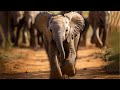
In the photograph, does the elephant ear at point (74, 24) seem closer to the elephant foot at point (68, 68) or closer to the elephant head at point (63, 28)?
the elephant head at point (63, 28)

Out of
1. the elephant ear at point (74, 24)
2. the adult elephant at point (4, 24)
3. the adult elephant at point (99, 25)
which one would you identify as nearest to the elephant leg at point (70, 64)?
the elephant ear at point (74, 24)

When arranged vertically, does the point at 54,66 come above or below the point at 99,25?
above

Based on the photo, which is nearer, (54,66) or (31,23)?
(54,66)

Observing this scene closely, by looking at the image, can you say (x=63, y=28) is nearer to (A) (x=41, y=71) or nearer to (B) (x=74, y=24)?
(B) (x=74, y=24)

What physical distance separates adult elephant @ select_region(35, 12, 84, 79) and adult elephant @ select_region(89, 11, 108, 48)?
13.0 ft

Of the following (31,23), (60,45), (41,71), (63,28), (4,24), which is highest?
(63,28)

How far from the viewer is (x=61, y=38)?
23.8 feet

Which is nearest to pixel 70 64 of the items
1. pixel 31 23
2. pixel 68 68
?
pixel 68 68

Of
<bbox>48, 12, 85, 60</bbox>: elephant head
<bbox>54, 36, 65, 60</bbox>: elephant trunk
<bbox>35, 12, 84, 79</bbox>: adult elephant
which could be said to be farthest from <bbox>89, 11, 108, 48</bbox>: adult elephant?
<bbox>54, 36, 65, 60</bbox>: elephant trunk

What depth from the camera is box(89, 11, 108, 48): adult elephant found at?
12.2 m

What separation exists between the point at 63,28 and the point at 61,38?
18 cm

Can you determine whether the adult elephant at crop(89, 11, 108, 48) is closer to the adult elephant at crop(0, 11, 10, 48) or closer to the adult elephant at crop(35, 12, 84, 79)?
the adult elephant at crop(0, 11, 10, 48)
